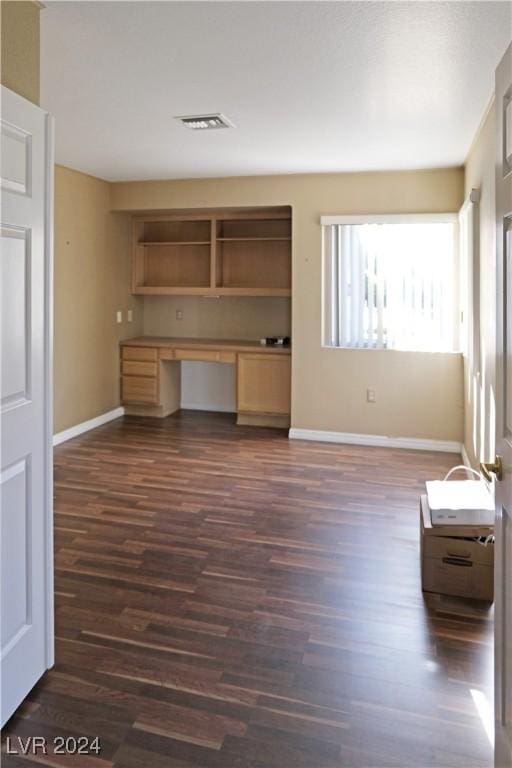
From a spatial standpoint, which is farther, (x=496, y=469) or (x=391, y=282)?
(x=391, y=282)

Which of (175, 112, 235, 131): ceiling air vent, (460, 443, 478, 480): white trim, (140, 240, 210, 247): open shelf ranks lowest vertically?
(460, 443, 478, 480): white trim

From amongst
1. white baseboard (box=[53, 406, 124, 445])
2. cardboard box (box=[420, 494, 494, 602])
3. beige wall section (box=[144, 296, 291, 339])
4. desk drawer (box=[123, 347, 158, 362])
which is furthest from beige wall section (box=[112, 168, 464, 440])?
cardboard box (box=[420, 494, 494, 602])

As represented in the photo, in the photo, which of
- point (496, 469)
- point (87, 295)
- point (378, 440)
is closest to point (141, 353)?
point (87, 295)

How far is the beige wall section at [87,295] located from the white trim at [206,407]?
2.98ft

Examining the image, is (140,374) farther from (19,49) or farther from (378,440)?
(19,49)

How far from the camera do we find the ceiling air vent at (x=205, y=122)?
3.77m

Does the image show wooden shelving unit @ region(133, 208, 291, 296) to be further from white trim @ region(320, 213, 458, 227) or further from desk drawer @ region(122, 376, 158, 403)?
desk drawer @ region(122, 376, 158, 403)

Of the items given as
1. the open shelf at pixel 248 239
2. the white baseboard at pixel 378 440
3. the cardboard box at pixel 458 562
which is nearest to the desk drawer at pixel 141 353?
the open shelf at pixel 248 239

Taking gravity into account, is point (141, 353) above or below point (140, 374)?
above

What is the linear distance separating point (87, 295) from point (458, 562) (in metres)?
4.52

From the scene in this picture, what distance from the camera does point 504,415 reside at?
161 cm

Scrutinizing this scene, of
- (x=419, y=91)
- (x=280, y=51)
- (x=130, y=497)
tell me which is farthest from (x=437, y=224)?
(x=130, y=497)

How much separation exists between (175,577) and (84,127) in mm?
3148

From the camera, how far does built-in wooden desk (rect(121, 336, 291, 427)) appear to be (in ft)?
19.8
